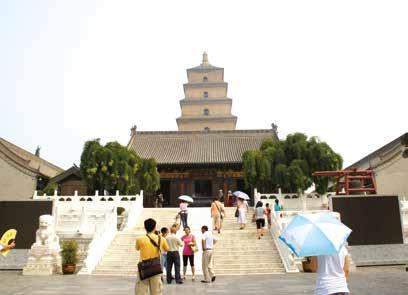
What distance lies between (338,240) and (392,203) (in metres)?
10.2

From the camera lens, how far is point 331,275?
3553 mm

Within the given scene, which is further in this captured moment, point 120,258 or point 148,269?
point 120,258

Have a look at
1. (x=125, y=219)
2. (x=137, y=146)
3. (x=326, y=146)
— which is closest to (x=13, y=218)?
(x=125, y=219)

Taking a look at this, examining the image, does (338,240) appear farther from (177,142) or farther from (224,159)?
(177,142)

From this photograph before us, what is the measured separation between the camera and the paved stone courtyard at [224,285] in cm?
728

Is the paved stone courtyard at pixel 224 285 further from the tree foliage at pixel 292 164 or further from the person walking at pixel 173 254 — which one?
the tree foliage at pixel 292 164

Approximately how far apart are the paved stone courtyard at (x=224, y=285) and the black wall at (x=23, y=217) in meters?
1.61

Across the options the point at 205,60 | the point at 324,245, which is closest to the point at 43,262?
the point at 324,245

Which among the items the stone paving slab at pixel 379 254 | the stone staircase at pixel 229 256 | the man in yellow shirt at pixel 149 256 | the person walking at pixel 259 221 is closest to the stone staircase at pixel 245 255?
the stone staircase at pixel 229 256

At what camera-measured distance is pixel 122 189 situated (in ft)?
74.1

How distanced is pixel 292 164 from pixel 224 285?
13496mm

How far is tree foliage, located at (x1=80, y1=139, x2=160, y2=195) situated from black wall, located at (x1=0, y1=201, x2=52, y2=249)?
398 inches

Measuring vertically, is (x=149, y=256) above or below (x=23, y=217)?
below

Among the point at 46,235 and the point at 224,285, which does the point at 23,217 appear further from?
the point at 224,285
